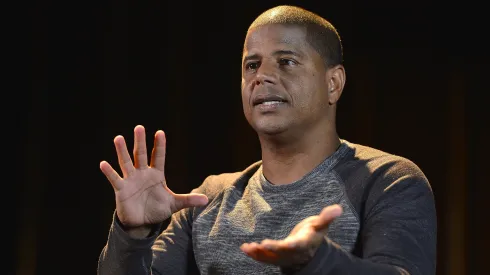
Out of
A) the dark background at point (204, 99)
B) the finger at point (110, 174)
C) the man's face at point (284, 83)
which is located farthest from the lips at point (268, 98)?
the dark background at point (204, 99)

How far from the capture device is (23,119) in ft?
8.44

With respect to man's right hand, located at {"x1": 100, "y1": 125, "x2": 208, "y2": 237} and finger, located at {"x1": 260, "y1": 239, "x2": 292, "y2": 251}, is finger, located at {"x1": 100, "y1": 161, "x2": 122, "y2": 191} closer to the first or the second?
man's right hand, located at {"x1": 100, "y1": 125, "x2": 208, "y2": 237}

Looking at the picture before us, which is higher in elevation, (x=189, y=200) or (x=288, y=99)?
(x=288, y=99)

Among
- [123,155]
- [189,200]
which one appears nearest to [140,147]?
[123,155]

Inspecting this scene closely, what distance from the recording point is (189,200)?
5.00 feet

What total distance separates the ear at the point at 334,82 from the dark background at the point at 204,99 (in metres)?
1.08

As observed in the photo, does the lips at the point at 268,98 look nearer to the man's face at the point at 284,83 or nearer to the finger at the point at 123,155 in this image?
the man's face at the point at 284,83

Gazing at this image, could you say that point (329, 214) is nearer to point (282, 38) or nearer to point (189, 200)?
point (189, 200)

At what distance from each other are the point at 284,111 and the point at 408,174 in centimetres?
31

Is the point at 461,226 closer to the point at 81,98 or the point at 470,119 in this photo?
the point at 470,119

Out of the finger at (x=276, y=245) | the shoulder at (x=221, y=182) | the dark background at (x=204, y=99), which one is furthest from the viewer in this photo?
the dark background at (x=204, y=99)

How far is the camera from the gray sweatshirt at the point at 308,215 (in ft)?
4.60

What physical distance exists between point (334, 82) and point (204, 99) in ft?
3.60

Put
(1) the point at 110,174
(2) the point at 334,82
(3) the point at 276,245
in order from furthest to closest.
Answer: (2) the point at 334,82 < (1) the point at 110,174 < (3) the point at 276,245
